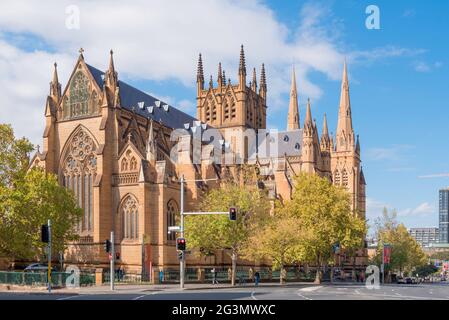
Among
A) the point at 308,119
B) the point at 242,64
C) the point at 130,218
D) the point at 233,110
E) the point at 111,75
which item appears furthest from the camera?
the point at 233,110

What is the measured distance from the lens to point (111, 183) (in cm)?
6116

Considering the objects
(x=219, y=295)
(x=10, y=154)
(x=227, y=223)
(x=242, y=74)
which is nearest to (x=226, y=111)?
(x=242, y=74)

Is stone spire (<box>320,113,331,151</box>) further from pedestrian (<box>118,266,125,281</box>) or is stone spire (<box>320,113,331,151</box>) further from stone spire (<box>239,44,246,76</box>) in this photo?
pedestrian (<box>118,266,125,281</box>)

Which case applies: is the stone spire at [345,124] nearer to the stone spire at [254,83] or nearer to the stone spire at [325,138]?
the stone spire at [325,138]

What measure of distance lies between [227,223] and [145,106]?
2849cm

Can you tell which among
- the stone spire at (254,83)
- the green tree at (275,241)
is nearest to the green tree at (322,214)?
the green tree at (275,241)

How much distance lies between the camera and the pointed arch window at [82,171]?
62.4 metres

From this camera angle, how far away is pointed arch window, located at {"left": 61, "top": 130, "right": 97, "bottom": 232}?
62.4 m

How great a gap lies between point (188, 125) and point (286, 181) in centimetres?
1682

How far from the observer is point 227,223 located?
168ft

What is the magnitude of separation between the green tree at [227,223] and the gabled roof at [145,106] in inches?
747

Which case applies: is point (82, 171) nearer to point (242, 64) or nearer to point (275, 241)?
point (275, 241)
